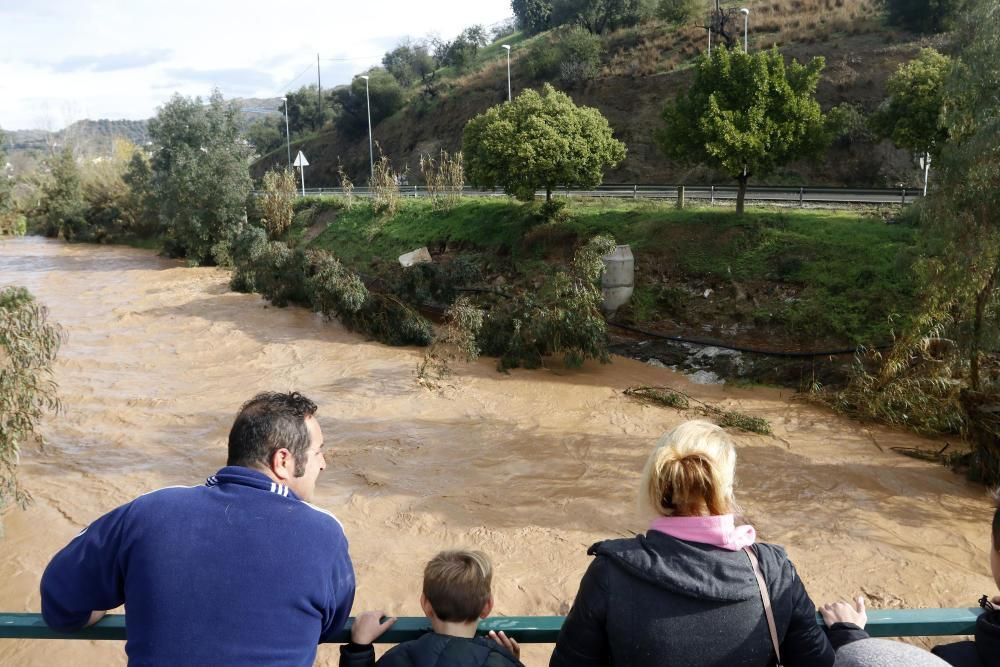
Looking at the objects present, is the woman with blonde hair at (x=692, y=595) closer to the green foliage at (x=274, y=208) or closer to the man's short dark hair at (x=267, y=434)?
the man's short dark hair at (x=267, y=434)

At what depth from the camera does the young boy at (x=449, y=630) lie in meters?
2.20

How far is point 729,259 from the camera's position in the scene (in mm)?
18531

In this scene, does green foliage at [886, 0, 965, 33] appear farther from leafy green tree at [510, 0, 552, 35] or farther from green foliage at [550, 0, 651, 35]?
leafy green tree at [510, 0, 552, 35]

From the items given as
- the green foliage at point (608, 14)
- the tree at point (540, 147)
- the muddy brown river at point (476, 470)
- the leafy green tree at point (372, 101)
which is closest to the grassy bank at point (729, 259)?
the tree at point (540, 147)

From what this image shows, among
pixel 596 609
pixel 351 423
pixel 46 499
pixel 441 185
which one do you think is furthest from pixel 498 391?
pixel 441 185

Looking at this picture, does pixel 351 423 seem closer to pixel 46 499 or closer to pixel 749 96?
pixel 46 499

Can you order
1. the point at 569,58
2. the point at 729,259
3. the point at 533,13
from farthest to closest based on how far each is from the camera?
the point at 533,13 < the point at 569,58 < the point at 729,259

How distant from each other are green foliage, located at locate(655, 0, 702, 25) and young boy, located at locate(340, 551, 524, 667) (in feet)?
159

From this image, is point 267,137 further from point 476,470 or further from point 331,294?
point 476,470

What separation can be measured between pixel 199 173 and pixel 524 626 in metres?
30.3

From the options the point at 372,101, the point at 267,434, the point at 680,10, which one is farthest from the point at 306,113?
the point at 267,434

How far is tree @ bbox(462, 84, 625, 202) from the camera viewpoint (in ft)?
69.3

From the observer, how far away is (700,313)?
684 inches

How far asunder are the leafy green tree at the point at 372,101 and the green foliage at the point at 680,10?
19.8 meters
